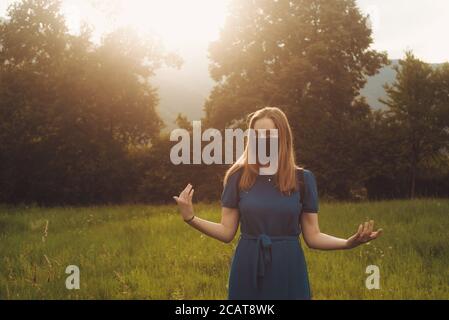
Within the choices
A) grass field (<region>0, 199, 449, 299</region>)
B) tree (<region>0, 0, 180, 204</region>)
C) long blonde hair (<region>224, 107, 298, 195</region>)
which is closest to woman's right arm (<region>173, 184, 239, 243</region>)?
long blonde hair (<region>224, 107, 298, 195</region>)

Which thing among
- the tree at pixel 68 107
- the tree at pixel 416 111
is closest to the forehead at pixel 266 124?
the tree at pixel 68 107

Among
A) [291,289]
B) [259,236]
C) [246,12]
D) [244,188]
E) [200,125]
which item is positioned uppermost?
[246,12]

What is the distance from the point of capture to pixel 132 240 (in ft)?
36.7

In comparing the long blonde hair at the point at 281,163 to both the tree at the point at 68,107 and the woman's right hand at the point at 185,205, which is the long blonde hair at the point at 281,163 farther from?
the tree at the point at 68,107

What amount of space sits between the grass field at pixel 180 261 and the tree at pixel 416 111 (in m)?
14.7

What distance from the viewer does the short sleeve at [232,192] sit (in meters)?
4.38

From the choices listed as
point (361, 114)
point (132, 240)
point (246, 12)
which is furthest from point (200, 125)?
point (132, 240)

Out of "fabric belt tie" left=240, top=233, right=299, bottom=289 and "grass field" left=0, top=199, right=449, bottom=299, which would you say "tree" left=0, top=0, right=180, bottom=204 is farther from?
"fabric belt tie" left=240, top=233, right=299, bottom=289

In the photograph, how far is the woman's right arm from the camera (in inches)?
169

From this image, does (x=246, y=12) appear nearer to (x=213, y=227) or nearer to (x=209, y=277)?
(x=209, y=277)

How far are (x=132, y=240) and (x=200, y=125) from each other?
20.2 metres

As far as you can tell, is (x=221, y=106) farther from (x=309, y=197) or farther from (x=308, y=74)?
(x=309, y=197)
